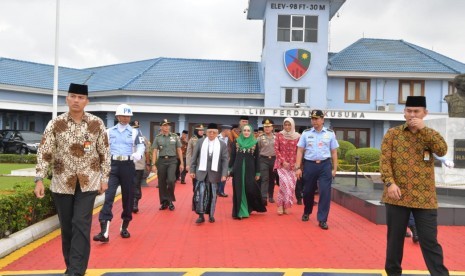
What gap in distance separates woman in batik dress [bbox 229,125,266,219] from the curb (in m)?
3.22

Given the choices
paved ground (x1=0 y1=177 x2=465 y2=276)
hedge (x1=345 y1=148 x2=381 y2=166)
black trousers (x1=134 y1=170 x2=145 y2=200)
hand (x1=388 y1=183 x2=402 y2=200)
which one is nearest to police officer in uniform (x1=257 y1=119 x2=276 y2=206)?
paved ground (x1=0 y1=177 x2=465 y2=276)

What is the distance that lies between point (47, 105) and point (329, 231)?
25048 mm

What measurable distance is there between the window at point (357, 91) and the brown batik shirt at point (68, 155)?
1007 inches

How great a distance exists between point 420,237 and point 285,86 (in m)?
23.8

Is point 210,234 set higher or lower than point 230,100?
lower

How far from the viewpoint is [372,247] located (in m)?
6.54

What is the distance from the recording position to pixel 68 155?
4.86 meters

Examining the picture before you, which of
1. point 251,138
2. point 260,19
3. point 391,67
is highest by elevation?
point 260,19

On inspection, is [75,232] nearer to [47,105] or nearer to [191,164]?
[191,164]

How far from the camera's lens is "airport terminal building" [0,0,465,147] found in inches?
1089

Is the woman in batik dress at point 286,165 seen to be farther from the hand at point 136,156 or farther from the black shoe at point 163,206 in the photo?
the hand at point 136,156

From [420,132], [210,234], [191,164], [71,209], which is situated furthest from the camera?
[191,164]

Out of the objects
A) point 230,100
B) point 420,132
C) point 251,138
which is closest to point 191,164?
point 251,138

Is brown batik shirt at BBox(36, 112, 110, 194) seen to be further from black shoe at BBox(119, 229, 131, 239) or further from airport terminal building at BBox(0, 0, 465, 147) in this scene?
airport terminal building at BBox(0, 0, 465, 147)
